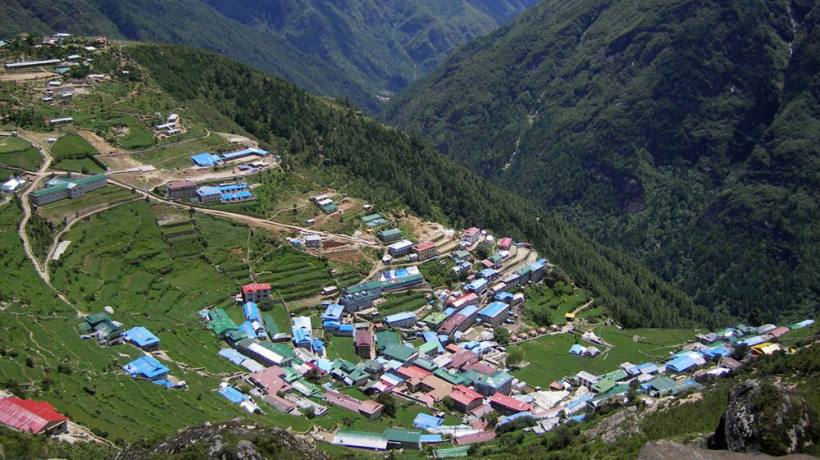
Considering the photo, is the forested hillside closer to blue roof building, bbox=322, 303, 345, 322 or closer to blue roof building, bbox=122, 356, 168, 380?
blue roof building, bbox=322, 303, 345, 322

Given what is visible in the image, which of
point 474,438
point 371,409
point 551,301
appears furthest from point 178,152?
point 474,438

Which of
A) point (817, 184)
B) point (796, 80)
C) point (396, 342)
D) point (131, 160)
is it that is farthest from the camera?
point (796, 80)

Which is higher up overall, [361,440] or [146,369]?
[361,440]

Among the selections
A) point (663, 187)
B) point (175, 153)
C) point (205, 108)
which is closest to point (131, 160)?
point (175, 153)

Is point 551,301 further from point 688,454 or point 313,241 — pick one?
point 688,454

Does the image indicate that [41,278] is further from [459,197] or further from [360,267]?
[459,197]

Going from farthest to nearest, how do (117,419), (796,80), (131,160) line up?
(796,80) → (131,160) → (117,419)
